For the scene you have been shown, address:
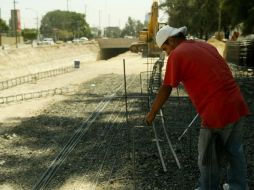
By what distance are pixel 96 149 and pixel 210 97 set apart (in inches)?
218

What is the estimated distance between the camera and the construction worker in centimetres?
440

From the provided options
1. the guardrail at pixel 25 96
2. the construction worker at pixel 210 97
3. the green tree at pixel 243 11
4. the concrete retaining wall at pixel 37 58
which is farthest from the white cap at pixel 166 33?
the concrete retaining wall at pixel 37 58

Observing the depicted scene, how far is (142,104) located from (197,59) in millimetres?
10897

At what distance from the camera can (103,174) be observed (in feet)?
25.1

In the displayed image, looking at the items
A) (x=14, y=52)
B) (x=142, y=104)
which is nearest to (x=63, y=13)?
(x=14, y=52)

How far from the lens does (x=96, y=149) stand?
962cm

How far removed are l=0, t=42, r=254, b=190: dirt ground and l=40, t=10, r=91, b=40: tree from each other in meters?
103

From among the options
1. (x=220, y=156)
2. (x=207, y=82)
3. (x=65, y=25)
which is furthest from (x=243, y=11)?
(x=65, y=25)

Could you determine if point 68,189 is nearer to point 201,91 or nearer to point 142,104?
point 201,91

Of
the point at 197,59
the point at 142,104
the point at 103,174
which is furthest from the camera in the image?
the point at 142,104

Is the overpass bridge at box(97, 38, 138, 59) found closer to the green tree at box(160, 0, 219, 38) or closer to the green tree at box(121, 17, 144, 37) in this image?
the green tree at box(160, 0, 219, 38)

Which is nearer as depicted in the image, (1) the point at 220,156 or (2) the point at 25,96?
(1) the point at 220,156

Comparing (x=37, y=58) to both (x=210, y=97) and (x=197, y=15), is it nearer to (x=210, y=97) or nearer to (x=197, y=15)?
(x=197, y=15)

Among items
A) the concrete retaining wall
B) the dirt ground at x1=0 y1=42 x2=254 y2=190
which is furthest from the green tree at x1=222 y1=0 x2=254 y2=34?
the concrete retaining wall
